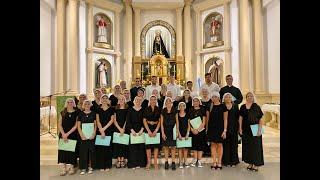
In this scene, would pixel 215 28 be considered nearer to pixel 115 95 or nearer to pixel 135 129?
pixel 115 95

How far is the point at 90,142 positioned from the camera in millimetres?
6363

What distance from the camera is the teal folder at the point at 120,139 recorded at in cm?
659

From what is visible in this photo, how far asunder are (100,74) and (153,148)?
10415 millimetres

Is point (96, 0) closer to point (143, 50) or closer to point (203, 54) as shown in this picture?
point (143, 50)

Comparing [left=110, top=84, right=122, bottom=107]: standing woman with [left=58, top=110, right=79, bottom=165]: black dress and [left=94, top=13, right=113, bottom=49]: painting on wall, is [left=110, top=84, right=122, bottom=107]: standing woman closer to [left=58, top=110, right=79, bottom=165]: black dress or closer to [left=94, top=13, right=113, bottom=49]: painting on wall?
[left=58, top=110, right=79, bottom=165]: black dress

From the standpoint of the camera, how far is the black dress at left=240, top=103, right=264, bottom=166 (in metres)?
6.34

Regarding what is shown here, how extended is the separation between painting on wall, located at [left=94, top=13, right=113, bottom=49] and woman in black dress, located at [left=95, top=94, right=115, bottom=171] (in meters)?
10.2

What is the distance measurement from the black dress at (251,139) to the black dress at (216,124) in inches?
18.7

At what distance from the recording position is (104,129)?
21.2ft

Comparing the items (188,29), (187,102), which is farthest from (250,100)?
(188,29)

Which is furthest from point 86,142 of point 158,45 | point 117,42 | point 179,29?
point 179,29

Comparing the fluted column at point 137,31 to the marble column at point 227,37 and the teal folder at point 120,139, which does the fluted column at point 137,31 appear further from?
the teal folder at point 120,139

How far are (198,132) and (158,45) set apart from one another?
1180cm

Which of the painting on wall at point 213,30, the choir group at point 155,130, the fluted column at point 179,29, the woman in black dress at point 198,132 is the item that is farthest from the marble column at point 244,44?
the woman in black dress at point 198,132
